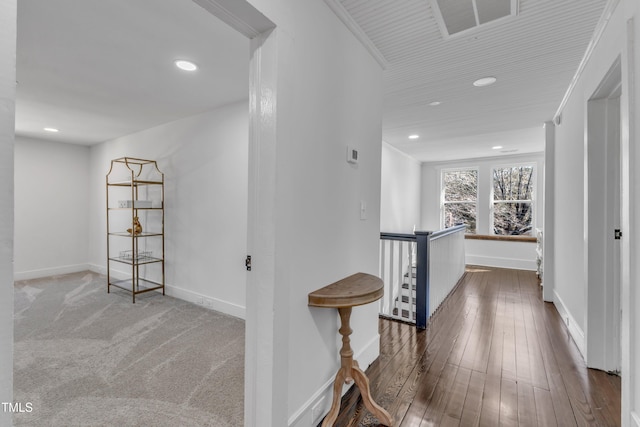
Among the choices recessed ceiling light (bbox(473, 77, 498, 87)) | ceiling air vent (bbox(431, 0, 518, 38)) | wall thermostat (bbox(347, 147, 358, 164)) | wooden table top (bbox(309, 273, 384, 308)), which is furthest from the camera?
A: recessed ceiling light (bbox(473, 77, 498, 87))

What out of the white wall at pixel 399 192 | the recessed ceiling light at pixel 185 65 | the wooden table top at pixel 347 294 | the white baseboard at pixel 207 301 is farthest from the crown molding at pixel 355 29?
the white baseboard at pixel 207 301

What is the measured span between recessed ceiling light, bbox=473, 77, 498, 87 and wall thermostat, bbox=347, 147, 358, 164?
163cm

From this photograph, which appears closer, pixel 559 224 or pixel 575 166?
pixel 575 166

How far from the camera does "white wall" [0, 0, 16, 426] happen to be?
60 cm

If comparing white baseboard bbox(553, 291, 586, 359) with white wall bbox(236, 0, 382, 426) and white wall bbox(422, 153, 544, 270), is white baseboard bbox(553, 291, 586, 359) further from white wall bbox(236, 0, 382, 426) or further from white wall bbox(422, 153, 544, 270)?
white wall bbox(422, 153, 544, 270)

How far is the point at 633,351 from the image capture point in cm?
139

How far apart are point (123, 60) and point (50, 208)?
4158mm

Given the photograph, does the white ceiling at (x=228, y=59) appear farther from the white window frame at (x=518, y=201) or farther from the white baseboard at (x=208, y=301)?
the white window frame at (x=518, y=201)

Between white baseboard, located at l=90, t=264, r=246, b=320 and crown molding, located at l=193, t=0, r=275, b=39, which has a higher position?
crown molding, located at l=193, t=0, r=275, b=39

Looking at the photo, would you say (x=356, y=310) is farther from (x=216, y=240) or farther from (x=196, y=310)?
(x=196, y=310)

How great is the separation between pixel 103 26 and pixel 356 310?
250 centimetres

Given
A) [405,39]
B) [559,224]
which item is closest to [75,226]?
[405,39]

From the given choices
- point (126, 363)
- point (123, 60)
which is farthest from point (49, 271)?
point (123, 60)

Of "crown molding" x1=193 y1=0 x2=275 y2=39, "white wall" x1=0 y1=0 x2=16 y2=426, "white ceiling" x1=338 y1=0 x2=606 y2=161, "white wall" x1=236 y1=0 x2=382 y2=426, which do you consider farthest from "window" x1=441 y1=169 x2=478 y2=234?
"white wall" x1=0 y1=0 x2=16 y2=426
